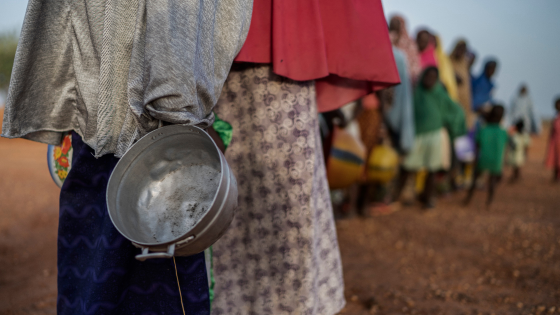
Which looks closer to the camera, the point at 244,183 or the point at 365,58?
the point at 365,58

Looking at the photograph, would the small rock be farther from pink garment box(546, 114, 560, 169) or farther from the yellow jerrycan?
pink garment box(546, 114, 560, 169)

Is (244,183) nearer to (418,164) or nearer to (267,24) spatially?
(267,24)

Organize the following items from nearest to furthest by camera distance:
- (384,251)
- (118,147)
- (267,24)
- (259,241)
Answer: (118,147)
(267,24)
(259,241)
(384,251)

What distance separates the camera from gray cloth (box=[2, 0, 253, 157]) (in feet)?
4.01

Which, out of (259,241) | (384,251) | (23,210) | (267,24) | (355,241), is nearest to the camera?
(267,24)

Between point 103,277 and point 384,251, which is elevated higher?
point 103,277

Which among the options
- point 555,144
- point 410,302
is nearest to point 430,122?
point 410,302

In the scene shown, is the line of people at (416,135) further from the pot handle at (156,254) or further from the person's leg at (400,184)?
the pot handle at (156,254)

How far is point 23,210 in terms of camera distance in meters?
4.99

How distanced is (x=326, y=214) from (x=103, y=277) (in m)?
0.97

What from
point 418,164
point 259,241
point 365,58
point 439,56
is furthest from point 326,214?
point 439,56

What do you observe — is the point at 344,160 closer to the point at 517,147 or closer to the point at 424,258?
the point at 424,258

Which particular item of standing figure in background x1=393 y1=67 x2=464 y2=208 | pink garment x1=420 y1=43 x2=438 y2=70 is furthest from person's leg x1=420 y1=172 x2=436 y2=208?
pink garment x1=420 y1=43 x2=438 y2=70

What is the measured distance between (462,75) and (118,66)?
23.3 feet
